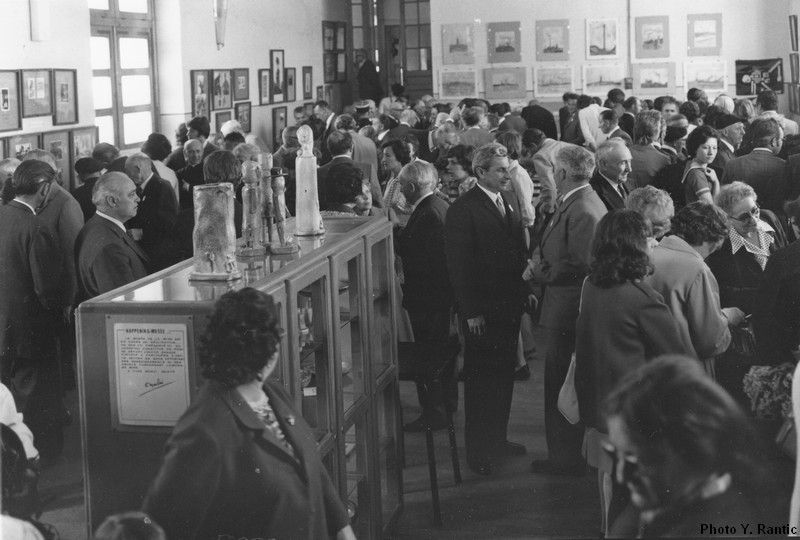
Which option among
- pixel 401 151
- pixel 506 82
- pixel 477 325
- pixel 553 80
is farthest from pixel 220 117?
pixel 477 325

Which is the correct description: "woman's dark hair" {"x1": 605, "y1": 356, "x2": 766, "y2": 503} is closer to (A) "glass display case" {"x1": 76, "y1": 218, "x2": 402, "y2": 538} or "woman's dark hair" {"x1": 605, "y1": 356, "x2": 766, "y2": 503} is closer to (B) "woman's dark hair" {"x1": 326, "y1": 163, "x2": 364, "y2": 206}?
(A) "glass display case" {"x1": 76, "y1": 218, "x2": 402, "y2": 538}

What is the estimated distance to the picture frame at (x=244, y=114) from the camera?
14336 mm

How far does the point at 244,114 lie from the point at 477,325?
397 inches

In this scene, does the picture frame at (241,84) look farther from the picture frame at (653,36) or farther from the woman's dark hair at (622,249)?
the woman's dark hair at (622,249)

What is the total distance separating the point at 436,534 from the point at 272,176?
1907mm

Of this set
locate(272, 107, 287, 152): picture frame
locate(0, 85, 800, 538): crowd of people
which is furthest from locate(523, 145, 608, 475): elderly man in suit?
locate(272, 107, 287, 152): picture frame

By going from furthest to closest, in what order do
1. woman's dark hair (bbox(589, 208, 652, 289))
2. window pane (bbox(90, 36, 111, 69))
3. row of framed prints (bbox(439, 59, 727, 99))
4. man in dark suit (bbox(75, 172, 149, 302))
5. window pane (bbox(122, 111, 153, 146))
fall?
row of framed prints (bbox(439, 59, 727, 99)), window pane (bbox(122, 111, 153, 146)), window pane (bbox(90, 36, 111, 69)), man in dark suit (bbox(75, 172, 149, 302)), woman's dark hair (bbox(589, 208, 652, 289))

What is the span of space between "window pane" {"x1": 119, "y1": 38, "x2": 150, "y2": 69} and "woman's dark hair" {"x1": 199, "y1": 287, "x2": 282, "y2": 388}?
960cm

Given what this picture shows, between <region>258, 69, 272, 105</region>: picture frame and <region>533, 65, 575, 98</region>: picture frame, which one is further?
<region>533, 65, 575, 98</region>: picture frame

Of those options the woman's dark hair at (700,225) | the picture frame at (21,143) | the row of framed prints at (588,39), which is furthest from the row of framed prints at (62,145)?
the row of framed prints at (588,39)

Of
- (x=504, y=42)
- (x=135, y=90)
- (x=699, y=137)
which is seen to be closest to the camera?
(x=699, y=137)

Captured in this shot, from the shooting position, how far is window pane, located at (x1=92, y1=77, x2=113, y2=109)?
35.0 feet

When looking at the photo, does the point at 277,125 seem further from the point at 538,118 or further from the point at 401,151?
the point at 401,151

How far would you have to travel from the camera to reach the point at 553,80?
54.5 feet
